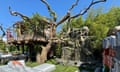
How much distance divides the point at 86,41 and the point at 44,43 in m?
3.76

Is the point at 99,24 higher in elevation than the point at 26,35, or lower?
higher

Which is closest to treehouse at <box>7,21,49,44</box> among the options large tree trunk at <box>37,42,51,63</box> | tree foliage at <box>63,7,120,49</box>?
large tree trunk at <box>37,42,51,63</box>

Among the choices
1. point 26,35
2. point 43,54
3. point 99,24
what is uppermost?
point 99,24

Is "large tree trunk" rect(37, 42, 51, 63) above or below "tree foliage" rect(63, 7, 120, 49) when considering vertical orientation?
below

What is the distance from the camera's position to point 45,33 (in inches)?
884

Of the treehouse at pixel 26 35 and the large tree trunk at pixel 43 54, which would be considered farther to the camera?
the large tree trunk at pixel 43 54

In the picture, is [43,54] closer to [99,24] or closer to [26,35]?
[26,35]

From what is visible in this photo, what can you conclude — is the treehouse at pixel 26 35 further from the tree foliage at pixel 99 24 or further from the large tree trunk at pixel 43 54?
the tree foliage at pixel 99 24

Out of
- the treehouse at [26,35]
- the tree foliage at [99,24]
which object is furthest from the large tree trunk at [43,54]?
the tree foliage at [99,24]

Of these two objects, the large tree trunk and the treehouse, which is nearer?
the treehouse

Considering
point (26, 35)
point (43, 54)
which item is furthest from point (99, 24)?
point (26, 35)

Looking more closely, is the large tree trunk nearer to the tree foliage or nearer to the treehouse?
the treehouse

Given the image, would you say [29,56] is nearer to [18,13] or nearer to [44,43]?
[44,43]

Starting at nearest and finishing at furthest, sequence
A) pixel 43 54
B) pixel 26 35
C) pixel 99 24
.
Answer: pixel 26 35 → pixel 43 54 → pixel 99 24
